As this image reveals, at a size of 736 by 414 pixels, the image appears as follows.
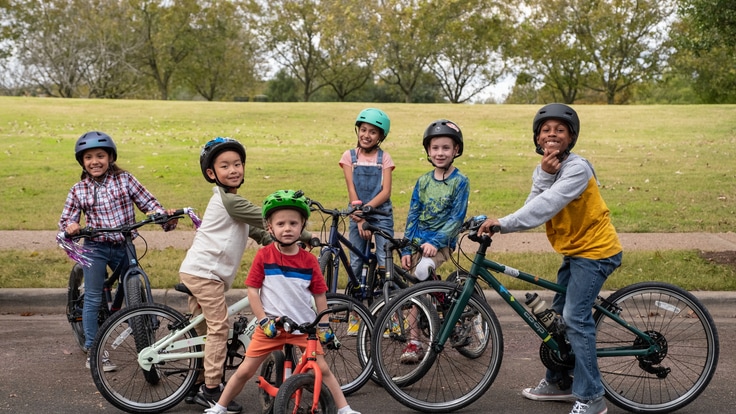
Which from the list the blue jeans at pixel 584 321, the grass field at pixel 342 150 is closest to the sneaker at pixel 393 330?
the blue jeans at pixel 584 321

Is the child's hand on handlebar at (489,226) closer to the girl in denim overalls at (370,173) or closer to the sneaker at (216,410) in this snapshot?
the girl in denim overalls at (370,173)

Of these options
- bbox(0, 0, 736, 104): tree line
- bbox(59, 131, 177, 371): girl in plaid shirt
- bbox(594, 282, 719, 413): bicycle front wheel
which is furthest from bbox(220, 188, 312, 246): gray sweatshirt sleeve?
bbox(0, 0, 736, 104): tree line

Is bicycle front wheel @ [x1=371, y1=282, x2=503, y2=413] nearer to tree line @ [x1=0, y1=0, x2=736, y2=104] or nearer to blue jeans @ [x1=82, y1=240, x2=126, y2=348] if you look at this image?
blue jeans @ [x1=82, y1=240, x2=126, y2=348]

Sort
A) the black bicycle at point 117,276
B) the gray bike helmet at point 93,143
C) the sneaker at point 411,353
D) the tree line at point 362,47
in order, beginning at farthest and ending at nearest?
the tree line at point 362,47
the gray bike helmet at point 93,143
the black bicycle at point 117,276
the sneaker at point 411,353

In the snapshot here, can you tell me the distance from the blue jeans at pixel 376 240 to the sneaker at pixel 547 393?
152 centimetres

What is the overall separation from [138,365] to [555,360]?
2.62 meters

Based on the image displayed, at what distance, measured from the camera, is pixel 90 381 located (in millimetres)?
5766

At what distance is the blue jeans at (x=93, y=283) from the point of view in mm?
5945

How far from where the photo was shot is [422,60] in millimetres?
53250

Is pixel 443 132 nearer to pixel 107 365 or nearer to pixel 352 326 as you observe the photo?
pixel 352 326

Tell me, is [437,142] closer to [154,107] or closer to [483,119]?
[483,119]

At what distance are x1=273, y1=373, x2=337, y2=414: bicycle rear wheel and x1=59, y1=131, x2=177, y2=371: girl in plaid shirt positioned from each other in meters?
1.98

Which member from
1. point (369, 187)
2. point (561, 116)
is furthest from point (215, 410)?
point (561, 116)

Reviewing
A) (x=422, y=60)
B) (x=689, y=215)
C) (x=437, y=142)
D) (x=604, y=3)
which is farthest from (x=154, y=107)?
(x=604, y=3)
